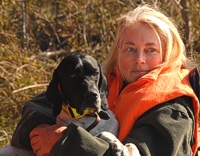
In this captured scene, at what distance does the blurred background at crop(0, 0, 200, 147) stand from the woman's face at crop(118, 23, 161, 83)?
257cm

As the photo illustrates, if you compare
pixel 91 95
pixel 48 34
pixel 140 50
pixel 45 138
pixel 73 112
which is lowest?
pixel 48 34

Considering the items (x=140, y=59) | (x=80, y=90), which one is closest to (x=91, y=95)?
(x=80, y=90)

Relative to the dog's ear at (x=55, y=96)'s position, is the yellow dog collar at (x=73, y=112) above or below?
below

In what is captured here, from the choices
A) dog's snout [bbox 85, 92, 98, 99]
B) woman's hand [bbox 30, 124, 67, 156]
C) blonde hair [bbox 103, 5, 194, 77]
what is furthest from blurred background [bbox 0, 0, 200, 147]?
dog's snout [bbox 85, 92, 98, 99]

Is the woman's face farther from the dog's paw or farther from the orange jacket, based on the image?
the dog's paw

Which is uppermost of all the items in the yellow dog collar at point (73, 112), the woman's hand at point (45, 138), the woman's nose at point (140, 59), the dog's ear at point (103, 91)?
the woman's nose at point (140, 59)

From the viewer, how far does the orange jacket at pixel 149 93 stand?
2.86 meters

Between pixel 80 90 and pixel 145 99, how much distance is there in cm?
34

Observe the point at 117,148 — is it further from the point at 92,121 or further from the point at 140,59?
the point at 140,59

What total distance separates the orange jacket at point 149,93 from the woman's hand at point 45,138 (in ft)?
1.06

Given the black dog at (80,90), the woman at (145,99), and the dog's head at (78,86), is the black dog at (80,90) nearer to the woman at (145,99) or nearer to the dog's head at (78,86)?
the dog's head at (78,86)

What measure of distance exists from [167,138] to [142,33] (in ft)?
2.28

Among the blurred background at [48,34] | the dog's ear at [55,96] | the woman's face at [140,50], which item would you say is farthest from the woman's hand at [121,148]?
the blurred background at [48,34]

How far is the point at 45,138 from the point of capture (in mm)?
2893
